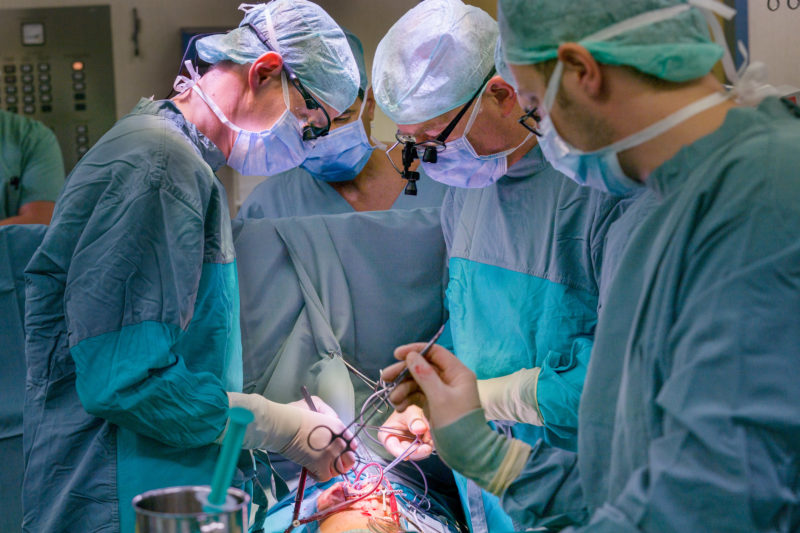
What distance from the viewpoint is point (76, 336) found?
1.49 m

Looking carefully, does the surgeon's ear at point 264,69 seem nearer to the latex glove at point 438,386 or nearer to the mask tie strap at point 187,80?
the mask tie strap at point 187,80

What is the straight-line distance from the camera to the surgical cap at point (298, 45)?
1.86 meters

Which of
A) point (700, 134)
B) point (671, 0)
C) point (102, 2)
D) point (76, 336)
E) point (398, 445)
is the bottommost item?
point (398, 445)

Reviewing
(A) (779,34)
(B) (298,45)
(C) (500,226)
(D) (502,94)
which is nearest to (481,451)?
(C) (500,226)

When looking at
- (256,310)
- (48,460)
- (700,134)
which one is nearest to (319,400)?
(256,310)

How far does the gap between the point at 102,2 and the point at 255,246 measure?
1480 mm

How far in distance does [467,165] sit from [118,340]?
3.20ft

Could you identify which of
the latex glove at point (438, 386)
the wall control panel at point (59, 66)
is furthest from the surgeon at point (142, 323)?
the wall control panel at point (59, 66)

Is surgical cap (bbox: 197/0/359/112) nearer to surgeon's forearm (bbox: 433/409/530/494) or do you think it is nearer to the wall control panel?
surgeon's forearm (bbox: 433/409/530/494)

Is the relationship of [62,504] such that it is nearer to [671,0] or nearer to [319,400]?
[319,400]

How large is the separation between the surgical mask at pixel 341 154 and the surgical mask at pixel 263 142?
13.1 inches

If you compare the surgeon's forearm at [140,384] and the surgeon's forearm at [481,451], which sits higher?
the surgeon's forearm at [481,451]

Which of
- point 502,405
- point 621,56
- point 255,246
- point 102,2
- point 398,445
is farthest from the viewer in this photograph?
point 102,2

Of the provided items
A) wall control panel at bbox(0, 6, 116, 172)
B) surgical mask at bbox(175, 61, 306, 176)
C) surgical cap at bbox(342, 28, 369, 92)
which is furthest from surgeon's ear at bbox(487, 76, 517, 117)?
wall control panel at bbox(0, 6, 116, 172)
